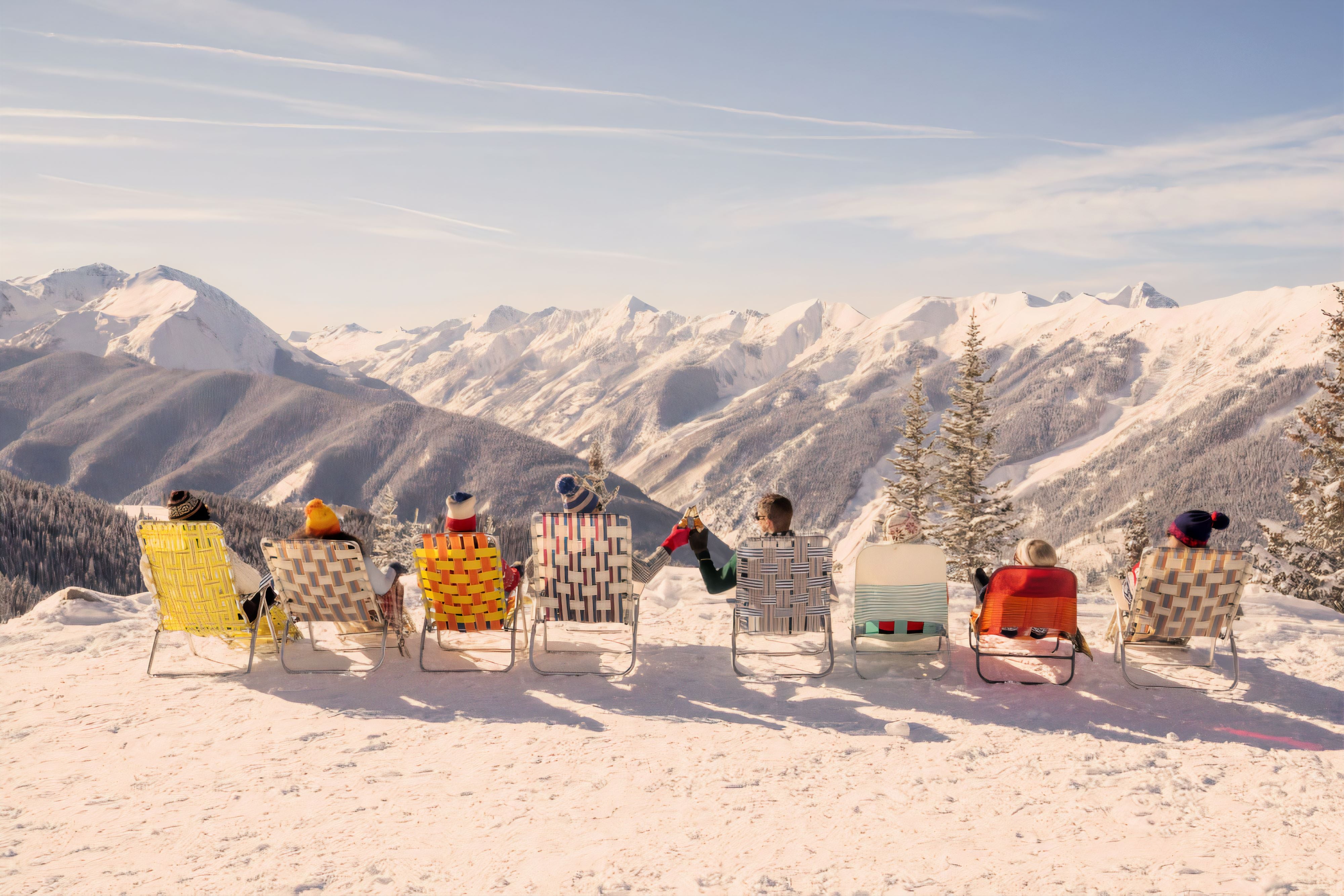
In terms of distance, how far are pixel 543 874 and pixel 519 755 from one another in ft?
5.06

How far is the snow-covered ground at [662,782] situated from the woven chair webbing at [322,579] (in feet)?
2.14

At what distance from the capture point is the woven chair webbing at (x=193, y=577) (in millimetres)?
6797

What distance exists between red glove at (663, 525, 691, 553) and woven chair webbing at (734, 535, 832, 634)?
1.78 ft

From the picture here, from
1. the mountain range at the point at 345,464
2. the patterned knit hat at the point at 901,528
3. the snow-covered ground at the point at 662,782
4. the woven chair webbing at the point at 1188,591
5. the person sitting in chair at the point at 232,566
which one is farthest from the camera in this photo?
the mountain range at the point at 345,464

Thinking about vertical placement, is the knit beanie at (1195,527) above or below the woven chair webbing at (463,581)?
above

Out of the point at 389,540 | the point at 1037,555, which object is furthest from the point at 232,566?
the point at 389,540

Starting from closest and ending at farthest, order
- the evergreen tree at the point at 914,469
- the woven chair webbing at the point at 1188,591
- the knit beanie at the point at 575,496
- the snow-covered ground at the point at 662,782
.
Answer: the snow-covered ground at the point at 662,782, the woven chair webbing at the point at 1188,591, the knit beanie at the point at 575,496, the evergreen tree at the point at 914,469

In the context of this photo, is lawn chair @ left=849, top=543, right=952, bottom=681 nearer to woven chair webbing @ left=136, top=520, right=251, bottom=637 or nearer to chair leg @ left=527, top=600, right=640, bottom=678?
chair leg @ left=527, top=600, right=640, bottom=678

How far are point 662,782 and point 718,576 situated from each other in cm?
246

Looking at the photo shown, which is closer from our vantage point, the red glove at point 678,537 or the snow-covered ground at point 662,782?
the snow-covered ground at point 662,782

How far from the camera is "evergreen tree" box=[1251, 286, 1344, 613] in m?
→ 19.4

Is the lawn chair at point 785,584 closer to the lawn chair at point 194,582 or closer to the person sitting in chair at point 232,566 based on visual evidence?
the person sitting in chair at point 232,566

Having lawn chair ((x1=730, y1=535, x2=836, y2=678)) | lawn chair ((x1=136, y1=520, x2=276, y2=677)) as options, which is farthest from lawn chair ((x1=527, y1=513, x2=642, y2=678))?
lawn chair ((x1=136, y1=520, x2=276, y2=677))

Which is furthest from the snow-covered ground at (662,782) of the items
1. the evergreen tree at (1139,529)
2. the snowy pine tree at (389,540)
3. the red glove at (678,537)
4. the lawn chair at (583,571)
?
the snowy pine tree at (389,540)
